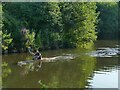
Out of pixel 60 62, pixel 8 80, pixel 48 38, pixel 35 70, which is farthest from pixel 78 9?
pixel 8 80

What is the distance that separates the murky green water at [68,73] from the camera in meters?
28.0

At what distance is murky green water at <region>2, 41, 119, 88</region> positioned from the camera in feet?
91.8

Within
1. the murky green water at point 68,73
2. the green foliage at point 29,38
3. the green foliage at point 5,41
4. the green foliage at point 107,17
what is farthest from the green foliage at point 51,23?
the green foliage at point 107,17

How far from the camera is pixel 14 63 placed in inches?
1431

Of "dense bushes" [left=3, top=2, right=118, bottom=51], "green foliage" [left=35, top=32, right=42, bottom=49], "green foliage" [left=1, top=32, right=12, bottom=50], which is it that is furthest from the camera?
"green foliage" [left=35, top=32, right=42, bottom=49]

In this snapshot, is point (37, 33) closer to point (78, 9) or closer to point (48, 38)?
point (48, 38)

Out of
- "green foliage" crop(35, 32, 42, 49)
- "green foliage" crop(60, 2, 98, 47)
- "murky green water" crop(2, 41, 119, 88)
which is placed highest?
"green foliage" crop(60, 2, 98, 47)

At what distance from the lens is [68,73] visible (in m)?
32.6

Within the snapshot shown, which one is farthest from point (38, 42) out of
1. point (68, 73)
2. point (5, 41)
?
point (68, 73)

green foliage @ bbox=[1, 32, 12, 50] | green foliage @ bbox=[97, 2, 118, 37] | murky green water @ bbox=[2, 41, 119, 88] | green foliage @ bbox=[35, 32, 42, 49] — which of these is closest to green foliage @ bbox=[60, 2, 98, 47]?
green foliage @ bbox=[35, 32, 42, 49]

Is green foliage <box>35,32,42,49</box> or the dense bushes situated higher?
the dense bushes

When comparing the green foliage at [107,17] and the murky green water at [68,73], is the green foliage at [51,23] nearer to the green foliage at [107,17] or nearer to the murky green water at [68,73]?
the murky green water at [68,73]

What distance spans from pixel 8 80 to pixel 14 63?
721 centimetres

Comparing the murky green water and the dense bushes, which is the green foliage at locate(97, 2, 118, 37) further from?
the murky green water
